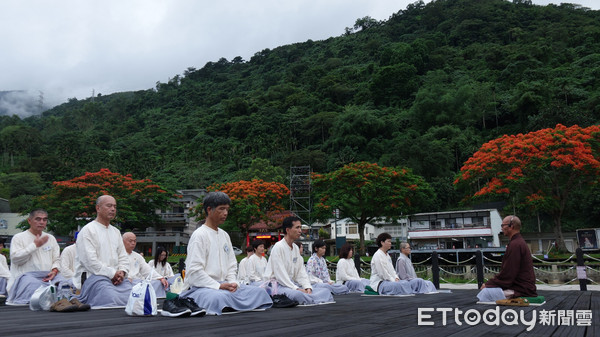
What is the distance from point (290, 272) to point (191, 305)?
2167 millimetres

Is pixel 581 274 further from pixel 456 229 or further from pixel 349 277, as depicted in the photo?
pixel 456 229

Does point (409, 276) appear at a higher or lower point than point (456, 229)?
higher

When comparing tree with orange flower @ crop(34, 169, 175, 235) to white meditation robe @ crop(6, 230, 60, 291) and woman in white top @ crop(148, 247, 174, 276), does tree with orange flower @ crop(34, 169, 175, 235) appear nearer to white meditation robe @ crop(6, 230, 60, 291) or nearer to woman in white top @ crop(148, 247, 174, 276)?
woman in white top @ crop(148, 247, 174, 276)

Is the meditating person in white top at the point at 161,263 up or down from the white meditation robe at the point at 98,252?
down

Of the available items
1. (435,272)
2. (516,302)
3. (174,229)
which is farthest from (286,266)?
(174,229)

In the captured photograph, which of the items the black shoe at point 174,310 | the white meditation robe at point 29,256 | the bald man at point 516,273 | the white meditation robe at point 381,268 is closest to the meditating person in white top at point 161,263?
the white meditation robe at point 29,256

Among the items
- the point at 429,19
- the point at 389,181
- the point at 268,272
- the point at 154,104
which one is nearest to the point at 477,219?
the point at 389,181

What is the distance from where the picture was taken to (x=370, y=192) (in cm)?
2680

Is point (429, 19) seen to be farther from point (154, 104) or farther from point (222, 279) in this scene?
point (222, 279)

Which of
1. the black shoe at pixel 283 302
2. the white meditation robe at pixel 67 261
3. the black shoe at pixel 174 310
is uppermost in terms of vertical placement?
the white meditation robe at pixel 67 261

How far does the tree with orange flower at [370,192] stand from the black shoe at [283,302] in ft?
69.2

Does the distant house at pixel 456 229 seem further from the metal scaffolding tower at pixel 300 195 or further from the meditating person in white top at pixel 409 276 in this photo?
the meditating person in white top at pixel 409 276

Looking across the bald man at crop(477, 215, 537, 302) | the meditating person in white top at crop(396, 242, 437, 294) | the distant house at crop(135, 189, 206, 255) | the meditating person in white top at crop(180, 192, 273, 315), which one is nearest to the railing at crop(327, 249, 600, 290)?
the meditating person in white top at crop(396, 242, 437, 294)

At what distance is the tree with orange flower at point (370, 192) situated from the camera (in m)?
26.9
